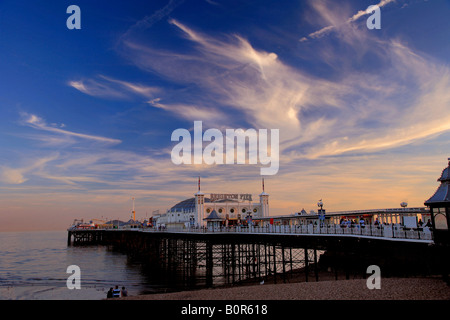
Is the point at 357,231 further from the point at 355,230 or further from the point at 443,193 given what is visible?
the point at 443,193

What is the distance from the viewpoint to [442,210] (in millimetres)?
Result: 14289

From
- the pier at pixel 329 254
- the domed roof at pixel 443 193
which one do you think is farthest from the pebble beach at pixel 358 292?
the domed roof at pixel 443 193

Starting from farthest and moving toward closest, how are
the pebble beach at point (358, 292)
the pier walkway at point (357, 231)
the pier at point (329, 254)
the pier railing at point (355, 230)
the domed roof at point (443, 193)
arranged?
the pier at point (329, 254)
the pier railing at point (355, 230)
the pier walkway at point (357, 231)
the domed roof at point (443, 193)
the pebble beach at point (358, 292)

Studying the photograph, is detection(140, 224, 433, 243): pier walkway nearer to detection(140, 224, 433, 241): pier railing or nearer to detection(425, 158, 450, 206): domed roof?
detection(140, 224, 433, 241): pier railing

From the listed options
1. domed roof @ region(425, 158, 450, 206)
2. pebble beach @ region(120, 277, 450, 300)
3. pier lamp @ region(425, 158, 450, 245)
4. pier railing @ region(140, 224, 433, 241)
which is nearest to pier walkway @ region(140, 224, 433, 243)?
pier railing @ region(140, 224, 433, 241)

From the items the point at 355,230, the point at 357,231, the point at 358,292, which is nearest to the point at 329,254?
the point at 355,230

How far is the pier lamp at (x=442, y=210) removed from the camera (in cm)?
1399

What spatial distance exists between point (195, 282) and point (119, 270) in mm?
16747

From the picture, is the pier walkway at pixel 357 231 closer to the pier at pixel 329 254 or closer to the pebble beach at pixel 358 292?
the pier at pixel 329 254

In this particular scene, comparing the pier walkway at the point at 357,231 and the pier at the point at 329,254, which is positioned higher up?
the pier walkway at the point at 357,231

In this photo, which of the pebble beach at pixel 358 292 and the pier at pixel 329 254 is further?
the pier at pixel 329 254

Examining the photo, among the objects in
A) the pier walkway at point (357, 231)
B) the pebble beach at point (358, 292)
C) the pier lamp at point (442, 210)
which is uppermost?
the pier lamp at point (442, 210)

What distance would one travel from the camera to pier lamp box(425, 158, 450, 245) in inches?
551
